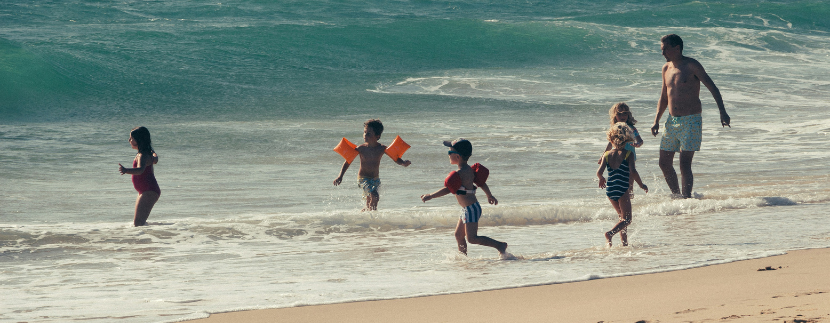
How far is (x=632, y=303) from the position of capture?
4023 mm

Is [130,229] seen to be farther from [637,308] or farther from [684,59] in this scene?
[684,59]

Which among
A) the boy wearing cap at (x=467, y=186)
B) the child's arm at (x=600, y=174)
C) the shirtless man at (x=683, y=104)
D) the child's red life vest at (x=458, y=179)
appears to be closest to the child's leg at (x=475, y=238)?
the boy wearing cap at (x=467, y=186)

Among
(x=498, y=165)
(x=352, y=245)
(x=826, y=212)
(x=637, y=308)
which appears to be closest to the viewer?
(x=637, y=308)

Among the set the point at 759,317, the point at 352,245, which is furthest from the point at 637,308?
the point at 352,245

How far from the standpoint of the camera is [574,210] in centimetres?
738

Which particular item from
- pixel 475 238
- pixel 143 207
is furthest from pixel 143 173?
pixel 475 238

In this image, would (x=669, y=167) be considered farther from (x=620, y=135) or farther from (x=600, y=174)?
(x=620, y=135)

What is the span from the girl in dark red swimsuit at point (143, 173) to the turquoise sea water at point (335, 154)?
0.58 ft

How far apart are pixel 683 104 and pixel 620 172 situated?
2081mm

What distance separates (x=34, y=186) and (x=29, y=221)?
2112mm

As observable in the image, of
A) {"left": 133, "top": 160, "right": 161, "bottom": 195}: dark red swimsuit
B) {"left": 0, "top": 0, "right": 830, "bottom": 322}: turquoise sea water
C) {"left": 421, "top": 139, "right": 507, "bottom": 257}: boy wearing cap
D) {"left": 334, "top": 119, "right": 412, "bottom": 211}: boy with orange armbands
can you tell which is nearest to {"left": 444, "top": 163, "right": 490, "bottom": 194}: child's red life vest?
{"left": 421, "top": 139, "right": 507, "bottom": 257}: boy wearing cap

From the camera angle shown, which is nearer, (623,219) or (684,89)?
(623,219)

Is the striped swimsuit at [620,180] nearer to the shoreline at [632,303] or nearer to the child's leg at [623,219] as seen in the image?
the child's leg at [623,219]

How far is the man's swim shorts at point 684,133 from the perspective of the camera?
7.59 m
